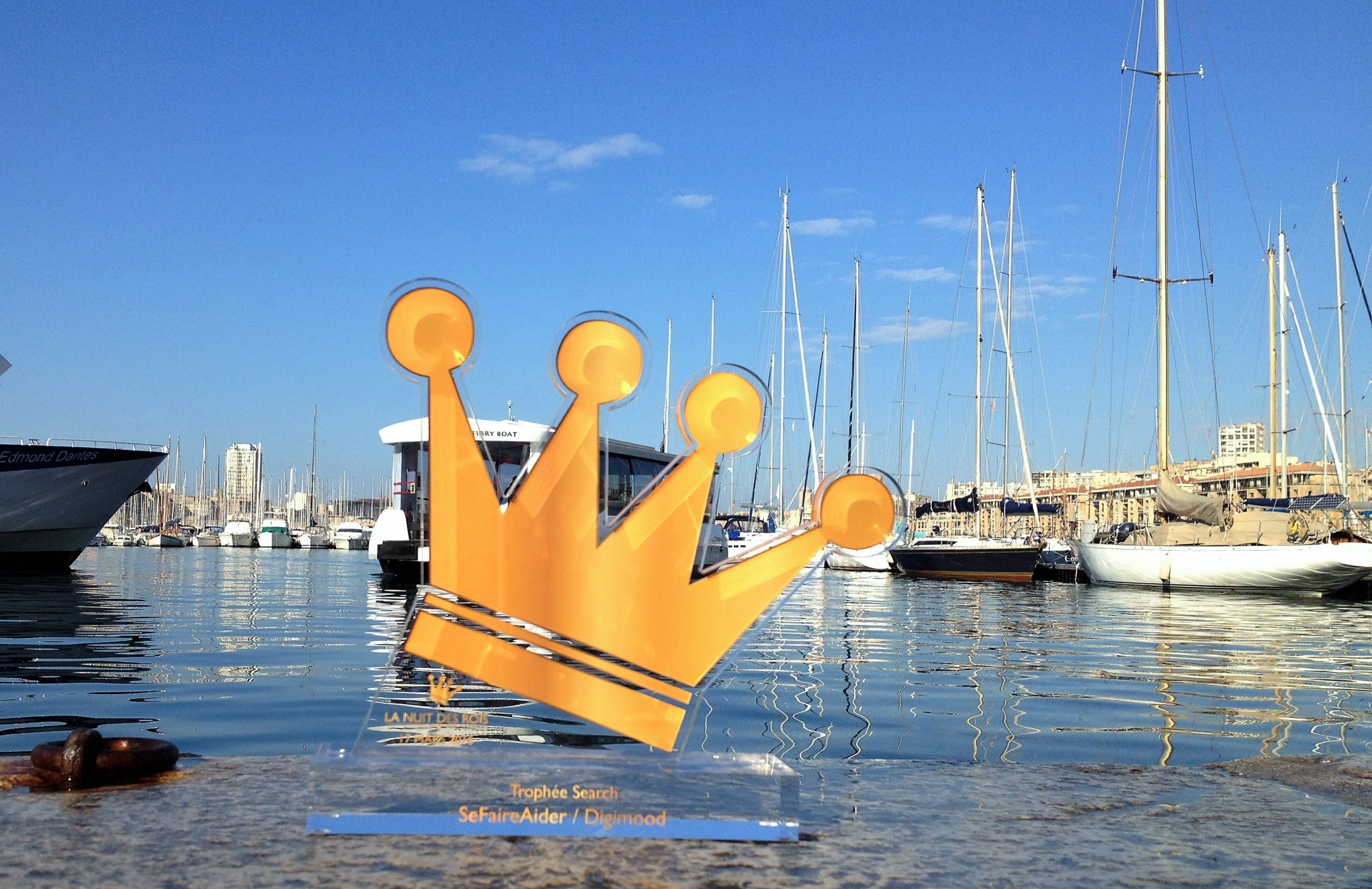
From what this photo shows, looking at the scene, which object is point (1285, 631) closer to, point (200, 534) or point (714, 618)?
point (714, 618)

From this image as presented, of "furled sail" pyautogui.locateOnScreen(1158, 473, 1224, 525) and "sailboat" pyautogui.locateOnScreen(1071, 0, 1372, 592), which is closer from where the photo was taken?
"sailboat" pyautogui.locateOnScreen(1071, 0, 1372, 592)

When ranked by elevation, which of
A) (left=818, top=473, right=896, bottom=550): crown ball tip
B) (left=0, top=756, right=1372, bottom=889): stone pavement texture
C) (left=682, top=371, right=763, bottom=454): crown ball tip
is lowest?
(left=0, top=756, right=1372, bottom=889): stone pavement texture

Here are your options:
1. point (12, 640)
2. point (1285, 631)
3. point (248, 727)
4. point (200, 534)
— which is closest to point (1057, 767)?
point (248, 727)

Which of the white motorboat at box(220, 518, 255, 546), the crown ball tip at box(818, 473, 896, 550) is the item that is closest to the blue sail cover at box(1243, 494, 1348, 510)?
the crown ball tip at box(818, 473, 896, 550)

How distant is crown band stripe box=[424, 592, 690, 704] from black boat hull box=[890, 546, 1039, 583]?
3258 cm

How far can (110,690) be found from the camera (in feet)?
29.4

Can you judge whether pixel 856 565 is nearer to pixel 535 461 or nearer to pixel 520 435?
pixel 520 435

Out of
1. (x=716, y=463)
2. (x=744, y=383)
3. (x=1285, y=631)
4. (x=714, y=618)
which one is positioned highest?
(x=744, y=383)

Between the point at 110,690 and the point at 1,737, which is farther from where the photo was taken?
the point at 110,690

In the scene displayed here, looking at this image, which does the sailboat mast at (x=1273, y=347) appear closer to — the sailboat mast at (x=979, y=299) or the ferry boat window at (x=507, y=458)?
the sailboat mast at (x=979, y=299)

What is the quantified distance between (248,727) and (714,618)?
160 inches

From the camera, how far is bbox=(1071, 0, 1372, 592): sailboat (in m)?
28.2


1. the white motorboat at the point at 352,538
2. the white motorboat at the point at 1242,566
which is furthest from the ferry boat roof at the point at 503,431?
the white motorboat at the point at 352,538

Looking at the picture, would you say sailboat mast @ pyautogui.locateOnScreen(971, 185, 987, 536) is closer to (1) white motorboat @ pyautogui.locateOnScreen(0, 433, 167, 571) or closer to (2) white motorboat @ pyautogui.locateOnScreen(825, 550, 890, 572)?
(2) white motorboat @ pyautogui.locateOnScreen(825, 550, 890, 572)
